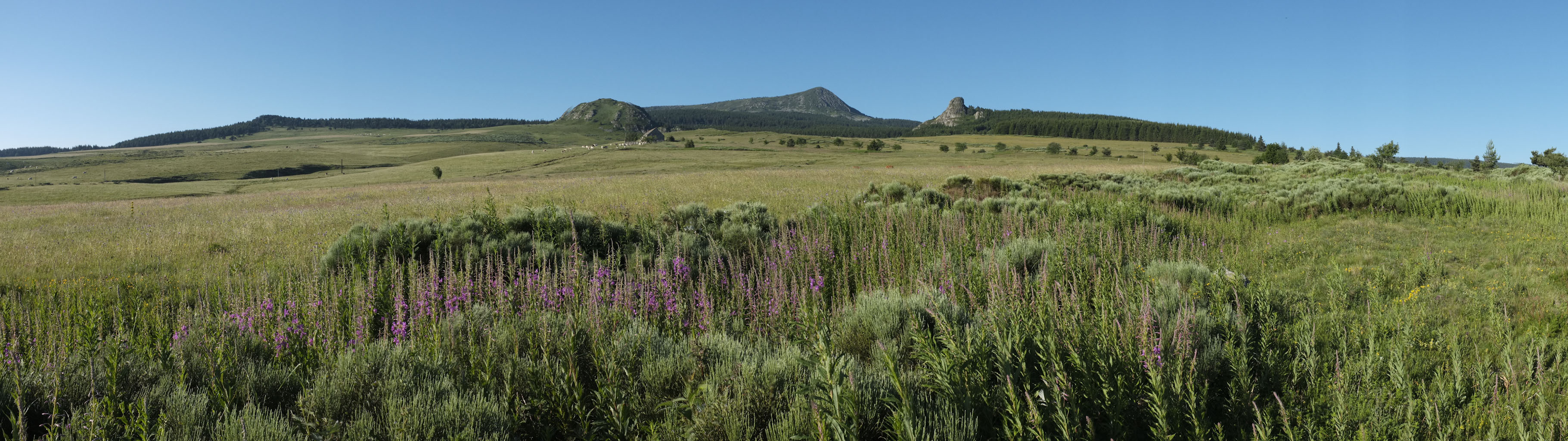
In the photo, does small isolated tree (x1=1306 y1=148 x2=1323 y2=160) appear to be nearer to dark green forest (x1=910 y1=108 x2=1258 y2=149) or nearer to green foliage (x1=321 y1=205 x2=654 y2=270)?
green foliage (x1=321 y1=205 x2=654 y2=270)

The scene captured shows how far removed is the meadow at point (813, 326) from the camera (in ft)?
9.80

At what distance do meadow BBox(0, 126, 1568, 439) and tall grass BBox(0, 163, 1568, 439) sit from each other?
0.10ft

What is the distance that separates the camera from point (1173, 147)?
110625mm

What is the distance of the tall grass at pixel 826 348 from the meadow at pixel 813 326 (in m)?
0.03

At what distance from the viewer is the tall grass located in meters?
2.93

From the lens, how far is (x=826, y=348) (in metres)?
2.53

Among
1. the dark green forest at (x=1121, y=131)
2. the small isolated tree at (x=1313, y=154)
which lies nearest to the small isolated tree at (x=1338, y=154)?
the small isolated tree at (x=1313, y=154)

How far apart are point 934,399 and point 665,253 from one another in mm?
5032

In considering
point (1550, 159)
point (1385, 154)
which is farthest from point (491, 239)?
point (1550, 159)

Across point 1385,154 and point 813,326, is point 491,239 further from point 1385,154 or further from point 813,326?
point 1385,154

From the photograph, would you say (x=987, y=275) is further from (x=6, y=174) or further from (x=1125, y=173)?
(x=6, y=174)

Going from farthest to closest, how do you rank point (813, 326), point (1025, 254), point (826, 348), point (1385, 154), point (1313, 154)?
point (1313, 154) < point (1385, 154) < point (1025, 254) < point (813, 326) < point (826, 348)

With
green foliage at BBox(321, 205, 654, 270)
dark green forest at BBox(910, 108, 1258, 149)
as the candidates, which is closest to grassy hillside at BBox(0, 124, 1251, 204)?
dark green forest at BBox(910, 108, 1258, 149)

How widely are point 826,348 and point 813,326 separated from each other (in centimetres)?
187
